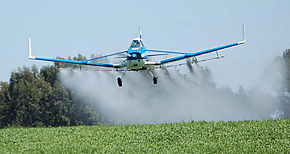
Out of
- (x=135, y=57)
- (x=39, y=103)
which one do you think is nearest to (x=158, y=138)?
(x=135, y=57)

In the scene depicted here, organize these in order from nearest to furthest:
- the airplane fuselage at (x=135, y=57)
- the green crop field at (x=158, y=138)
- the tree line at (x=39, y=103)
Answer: the green crop field at (x=158, y=138) → the airplane fuselage at (x=135, y=57) → the tree line at (x=39, y=103)

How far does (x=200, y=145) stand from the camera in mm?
26891

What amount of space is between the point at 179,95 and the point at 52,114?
23868mm

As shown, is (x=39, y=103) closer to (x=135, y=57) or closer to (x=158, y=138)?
(x=135, y=57)

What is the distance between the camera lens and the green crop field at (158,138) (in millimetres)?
26141

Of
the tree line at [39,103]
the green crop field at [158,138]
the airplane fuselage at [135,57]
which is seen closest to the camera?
the green crop field at [158,138]

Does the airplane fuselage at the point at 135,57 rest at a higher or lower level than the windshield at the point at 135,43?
lower

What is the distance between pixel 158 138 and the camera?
1168 inches

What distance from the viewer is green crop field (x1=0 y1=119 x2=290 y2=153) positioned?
26141mm

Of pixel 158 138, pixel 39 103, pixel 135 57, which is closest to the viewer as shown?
pixel 158 138

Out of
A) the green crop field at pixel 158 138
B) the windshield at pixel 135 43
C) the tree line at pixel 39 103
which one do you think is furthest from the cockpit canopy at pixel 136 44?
the tree line at pixel 39 103

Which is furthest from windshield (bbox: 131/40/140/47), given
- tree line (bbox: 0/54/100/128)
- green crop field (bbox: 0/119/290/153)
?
tree line (bbox: 0/54/100/128)

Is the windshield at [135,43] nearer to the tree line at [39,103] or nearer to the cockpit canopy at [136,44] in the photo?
the cockpit canopy at [136,44]

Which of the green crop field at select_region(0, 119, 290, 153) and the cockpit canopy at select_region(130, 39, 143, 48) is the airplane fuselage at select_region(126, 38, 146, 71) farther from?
the green crop field at select_region(0, 119, 290, 153)
